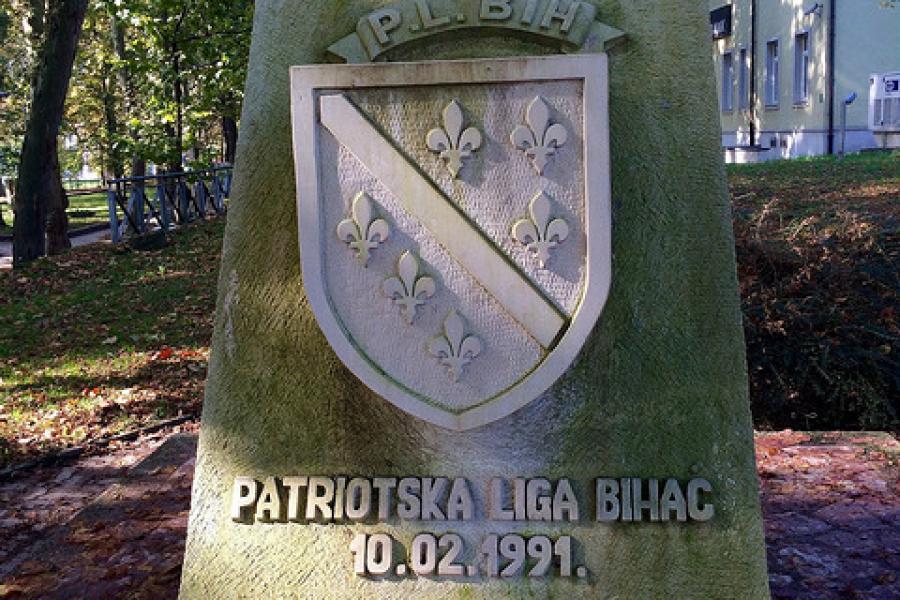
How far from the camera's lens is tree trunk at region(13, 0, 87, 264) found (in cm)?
1401

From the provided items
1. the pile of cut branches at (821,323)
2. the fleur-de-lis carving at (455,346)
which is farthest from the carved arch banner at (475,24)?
the pile of cut branches at (821,323)

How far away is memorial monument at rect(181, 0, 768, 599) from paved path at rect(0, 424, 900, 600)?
24 centimetres

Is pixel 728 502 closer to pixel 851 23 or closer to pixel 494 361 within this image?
pixel 494 361

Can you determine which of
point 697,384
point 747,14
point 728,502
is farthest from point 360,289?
point 747,14

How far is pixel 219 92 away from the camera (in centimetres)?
1831

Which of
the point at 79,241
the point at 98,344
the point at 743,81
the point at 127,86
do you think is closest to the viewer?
the point at 98,344

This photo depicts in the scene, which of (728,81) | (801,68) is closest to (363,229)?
(801,68)

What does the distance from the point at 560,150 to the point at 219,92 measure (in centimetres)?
1651

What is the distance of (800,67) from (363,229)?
25.7 m

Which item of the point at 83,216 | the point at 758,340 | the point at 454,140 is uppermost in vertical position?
the point at 454,140

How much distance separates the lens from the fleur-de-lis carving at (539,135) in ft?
8.48

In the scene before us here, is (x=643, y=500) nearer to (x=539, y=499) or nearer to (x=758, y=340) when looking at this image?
(x=539, y=499)

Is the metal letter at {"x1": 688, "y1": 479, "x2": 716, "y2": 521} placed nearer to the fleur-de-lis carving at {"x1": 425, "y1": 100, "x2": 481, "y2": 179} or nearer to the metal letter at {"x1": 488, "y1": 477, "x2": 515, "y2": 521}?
the metal letter at {"x1": 488, "y1": 477, "x2": 515, "y2": 521}

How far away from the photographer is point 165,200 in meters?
19.0
